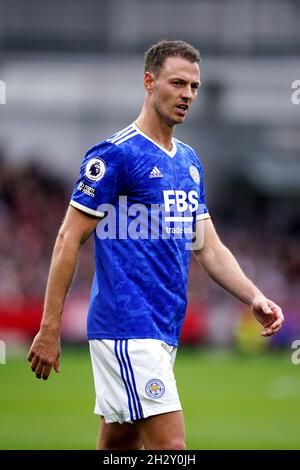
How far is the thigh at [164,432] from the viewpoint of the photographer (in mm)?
→ 5480

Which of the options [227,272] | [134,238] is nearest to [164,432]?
[134,238]

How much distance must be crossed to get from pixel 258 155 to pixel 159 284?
81.9ft

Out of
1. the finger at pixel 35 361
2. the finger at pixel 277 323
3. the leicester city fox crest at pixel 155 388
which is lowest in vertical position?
the leicester city fox crest at pixel 155 388

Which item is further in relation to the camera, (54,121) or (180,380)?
(54,121)

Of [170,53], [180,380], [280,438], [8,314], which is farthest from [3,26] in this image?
[170,53]

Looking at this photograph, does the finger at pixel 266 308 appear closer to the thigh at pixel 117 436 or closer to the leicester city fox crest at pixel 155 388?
the leicester city fox crest at pixel 155 388

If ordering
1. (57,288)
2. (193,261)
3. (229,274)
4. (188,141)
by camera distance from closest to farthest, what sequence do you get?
(57,288)
(229,274)
(193,261)
(188,141)

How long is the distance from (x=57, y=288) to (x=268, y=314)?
1.17 meters

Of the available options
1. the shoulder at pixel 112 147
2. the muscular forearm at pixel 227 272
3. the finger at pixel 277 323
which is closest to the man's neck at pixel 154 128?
the shoulder at pixel 112 147

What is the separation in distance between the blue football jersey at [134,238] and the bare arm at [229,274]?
40cm

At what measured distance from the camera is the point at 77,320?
21.4m

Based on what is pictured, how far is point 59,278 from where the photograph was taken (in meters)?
5.58

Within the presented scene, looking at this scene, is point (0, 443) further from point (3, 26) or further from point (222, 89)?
point (222, 89)

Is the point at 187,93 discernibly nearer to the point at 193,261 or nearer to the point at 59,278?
the point at 59,278
